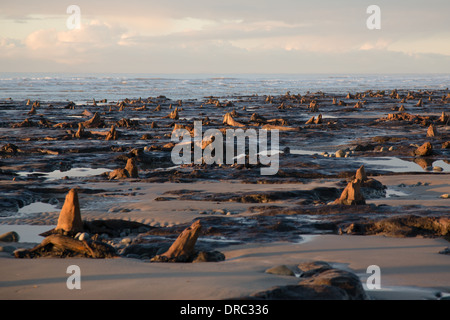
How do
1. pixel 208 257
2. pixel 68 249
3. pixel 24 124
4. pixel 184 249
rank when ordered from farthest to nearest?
pixel 24 124
pixel 68 249
pixel 184 249
pixel 208 257

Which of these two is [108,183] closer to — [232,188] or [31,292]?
[232,188]

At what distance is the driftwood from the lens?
8547mm

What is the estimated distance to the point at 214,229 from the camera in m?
10.5

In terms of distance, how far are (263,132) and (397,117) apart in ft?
36.6

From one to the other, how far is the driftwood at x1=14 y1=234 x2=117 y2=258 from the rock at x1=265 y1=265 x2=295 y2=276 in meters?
2.49

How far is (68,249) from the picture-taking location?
8.73 meters

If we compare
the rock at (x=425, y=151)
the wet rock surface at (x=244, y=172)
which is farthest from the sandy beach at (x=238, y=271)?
the rock at (x=425, y=151)

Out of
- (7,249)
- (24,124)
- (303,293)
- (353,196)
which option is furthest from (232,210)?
(24,124)

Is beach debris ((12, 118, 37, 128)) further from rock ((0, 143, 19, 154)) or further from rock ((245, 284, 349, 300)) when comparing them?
rock ((245, 284, 349, 300))

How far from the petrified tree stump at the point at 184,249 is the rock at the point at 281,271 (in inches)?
52.0

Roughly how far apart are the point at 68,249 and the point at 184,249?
181 cm

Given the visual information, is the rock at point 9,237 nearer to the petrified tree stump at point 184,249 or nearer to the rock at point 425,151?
the petrified tree stump at point 184,249

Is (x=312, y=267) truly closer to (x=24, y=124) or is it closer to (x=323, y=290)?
(x=323, y=290)
